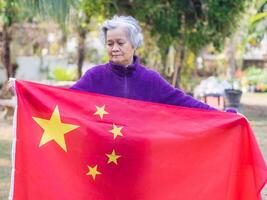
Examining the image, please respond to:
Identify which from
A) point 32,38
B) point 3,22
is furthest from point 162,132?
point 32,38

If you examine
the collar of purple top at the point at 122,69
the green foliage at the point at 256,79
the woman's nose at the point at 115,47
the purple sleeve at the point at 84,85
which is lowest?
the green foliage at the point at 256,79

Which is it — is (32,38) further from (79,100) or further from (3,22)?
(79,100)

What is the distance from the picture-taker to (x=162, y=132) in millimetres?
4348

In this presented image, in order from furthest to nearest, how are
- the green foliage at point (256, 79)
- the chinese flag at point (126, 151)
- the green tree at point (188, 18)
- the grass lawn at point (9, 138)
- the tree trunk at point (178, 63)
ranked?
the green foliage at point (256, 79) → the tree trunk at point (178, 63) → the green tree at point (188, 18) → the grass lawn at point (9, 138) → the chinese flag at point (126, 151)

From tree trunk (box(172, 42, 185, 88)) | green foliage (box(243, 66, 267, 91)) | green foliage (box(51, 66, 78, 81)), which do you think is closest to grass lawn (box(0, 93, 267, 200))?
tree trunk (box(172, 42, 185, 88))

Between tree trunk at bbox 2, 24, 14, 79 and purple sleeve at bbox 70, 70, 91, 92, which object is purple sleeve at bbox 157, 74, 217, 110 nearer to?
purple sleeve at bbox 70, 70, 91, 92

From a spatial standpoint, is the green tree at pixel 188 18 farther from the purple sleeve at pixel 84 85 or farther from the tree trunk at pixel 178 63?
the purple sleeve at pixel 84 85

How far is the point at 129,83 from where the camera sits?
4277 mm

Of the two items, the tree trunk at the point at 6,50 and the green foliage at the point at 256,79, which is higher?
the tree trunk at the point at 6,50

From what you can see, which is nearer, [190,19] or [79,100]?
[79,100]

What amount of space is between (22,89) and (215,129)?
1.37 meters

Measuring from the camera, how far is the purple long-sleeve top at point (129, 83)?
4.24m

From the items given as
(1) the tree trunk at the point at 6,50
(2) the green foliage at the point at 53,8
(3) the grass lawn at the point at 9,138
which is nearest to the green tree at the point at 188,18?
(3) the grass lawn at the point at 9,138

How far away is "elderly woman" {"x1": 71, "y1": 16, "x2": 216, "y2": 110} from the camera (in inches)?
165
